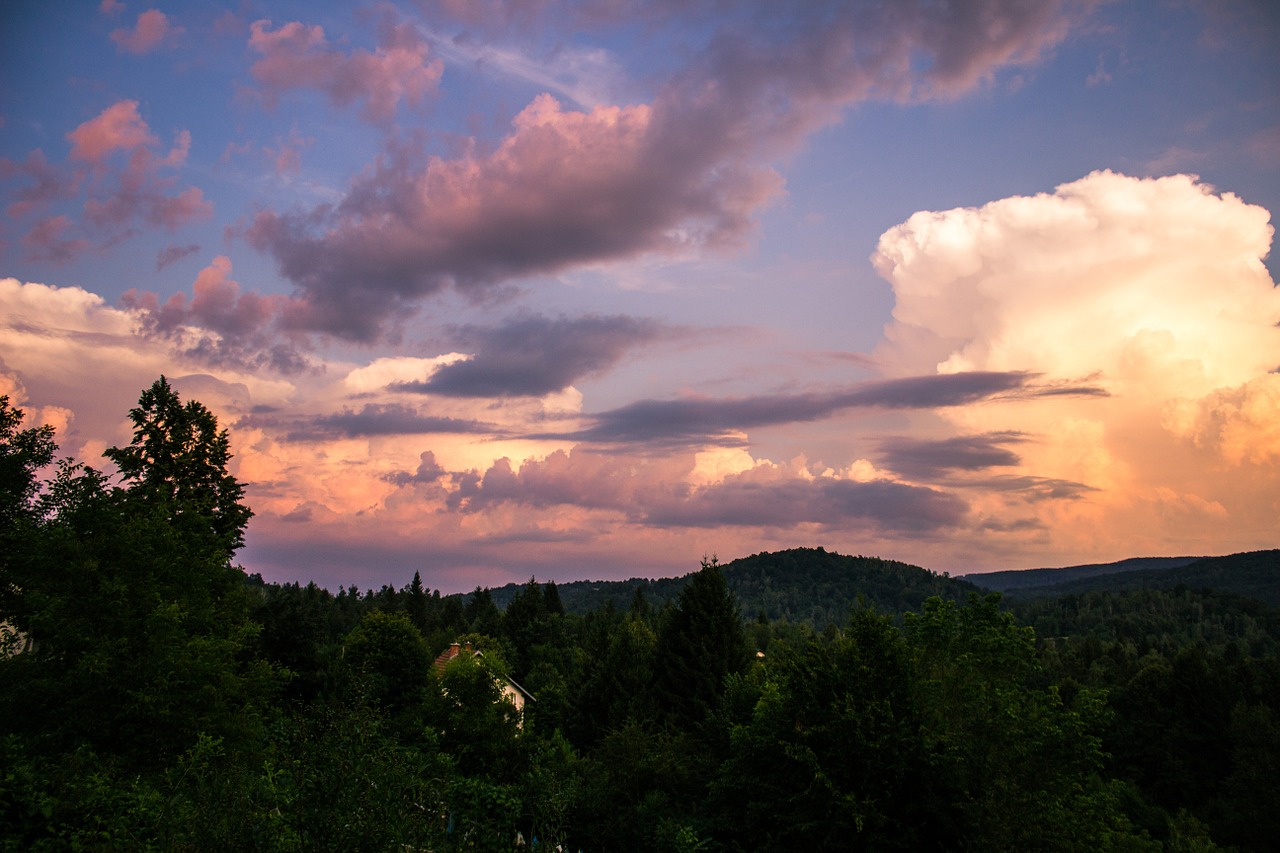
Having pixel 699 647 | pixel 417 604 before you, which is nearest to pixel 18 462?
pixel 699 647

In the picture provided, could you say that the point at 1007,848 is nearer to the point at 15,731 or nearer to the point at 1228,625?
the point at 15,731

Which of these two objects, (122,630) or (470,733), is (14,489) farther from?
(470,733)

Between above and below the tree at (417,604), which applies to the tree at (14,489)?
above

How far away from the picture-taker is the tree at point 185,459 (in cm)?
3922

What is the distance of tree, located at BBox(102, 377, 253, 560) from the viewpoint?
129 feet

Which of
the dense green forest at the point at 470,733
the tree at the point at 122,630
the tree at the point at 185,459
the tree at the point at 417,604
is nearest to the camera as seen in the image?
the dense green forest at the point at 470,733

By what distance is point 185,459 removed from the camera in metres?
40.1

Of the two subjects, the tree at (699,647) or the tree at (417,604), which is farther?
the tree at (417,604)

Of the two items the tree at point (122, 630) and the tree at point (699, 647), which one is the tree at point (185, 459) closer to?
the tree at point (122, 630)

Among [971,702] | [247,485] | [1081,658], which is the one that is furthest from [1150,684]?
[247,485]

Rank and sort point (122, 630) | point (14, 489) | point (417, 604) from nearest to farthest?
1. point (122, 630)
2. point (14, 489)
3. point (417, 604)

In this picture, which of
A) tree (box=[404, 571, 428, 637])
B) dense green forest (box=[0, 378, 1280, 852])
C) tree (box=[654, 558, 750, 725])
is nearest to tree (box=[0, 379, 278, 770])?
dense green forest (box=[0, 378, 1280, 852])

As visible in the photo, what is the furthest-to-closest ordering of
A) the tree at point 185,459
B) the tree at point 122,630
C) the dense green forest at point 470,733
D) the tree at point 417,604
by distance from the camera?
1. the tree at point 417,604
2. the tree at point 185,459
3. the tree at point 122,630
4. the dense green forest at point 470,733

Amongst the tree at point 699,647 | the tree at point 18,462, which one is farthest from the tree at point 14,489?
the tree at point 699,647
